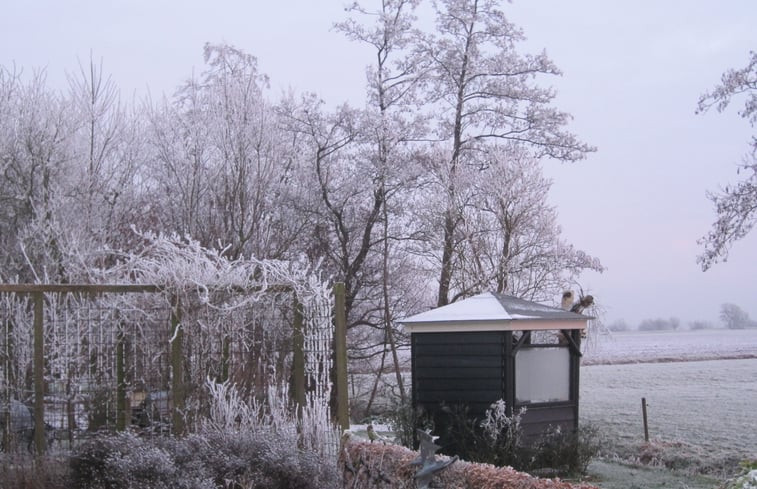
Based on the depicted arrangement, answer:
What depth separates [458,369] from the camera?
8.78m

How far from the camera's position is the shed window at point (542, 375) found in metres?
8.78

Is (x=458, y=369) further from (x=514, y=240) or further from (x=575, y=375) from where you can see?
(x=514, y=240)

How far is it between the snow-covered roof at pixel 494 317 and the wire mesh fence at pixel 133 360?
170cm

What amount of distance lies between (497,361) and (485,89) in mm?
10446

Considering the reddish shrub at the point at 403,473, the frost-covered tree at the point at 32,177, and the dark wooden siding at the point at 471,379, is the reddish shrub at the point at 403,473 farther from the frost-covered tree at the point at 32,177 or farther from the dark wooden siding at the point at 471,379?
the frost-covered tree at the point at 32,177

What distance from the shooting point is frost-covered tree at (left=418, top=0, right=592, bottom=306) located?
58.0 feet

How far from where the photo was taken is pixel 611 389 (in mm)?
24484

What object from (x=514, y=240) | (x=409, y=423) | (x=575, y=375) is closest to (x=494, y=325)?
(x=575, y=375)

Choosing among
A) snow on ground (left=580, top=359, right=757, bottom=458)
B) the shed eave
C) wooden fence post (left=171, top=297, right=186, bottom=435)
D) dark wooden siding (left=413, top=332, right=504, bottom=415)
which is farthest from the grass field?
wooden fence post (left=171, top=297, right=186, bottom=435)

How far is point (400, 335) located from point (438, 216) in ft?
7.83

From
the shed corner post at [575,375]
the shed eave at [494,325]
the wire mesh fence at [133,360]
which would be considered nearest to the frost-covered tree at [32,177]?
the wire mesh fence at [133,360]

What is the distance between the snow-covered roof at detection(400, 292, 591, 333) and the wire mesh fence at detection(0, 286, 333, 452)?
170 centimetres

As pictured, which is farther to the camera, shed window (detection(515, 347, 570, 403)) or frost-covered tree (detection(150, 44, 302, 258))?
frost-covered tree (detection(150, 44, 302, 258))

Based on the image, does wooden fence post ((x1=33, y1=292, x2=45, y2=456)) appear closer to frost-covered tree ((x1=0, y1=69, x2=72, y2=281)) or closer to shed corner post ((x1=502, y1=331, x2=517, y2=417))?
shed corner post ((x1=502, y1=331, x2=517, y2=417))
